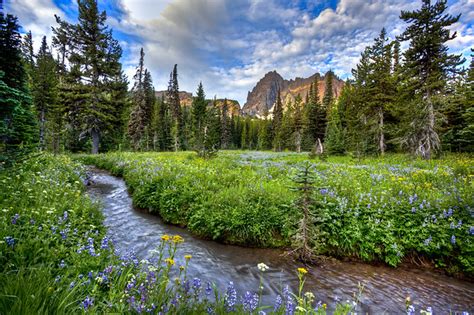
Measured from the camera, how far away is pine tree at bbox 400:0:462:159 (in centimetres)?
1741

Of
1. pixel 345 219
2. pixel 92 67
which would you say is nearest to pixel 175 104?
pixel 92 67

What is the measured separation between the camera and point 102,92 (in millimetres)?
25797

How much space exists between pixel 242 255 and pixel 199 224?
70.0 inches

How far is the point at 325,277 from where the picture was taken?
4.42m

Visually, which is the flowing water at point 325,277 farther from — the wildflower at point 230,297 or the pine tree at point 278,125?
the pine tree at point 278,125

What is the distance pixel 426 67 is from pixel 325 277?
23.2 m

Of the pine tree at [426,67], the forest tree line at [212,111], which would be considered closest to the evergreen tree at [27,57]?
the forest tree line at [212,111]

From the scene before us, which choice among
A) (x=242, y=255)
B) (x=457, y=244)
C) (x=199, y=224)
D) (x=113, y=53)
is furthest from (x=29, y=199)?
(x=113, y=53)

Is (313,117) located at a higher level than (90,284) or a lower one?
higher

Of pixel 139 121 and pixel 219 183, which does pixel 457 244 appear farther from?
pixel 139 121

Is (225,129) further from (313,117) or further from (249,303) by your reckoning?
(249,303)

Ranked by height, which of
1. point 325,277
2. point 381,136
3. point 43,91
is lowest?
point 325,277

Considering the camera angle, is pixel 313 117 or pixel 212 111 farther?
pixel 313 117

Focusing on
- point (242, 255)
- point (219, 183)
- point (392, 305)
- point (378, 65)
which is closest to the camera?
point (392, 305)
